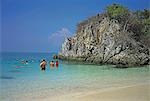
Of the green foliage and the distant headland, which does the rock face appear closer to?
the distant headland

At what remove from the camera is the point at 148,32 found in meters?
23.2

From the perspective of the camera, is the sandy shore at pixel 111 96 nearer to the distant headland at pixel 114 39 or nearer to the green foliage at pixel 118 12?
the distant headland at pixel 114 39

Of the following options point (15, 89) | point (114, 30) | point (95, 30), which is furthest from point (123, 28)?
point (15, 89)

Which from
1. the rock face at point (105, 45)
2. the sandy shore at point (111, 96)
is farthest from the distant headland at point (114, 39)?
the sandy shore at point (111, 96)

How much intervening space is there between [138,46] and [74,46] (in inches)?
250

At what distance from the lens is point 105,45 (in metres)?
21.2

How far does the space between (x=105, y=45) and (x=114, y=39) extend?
0.85 metres

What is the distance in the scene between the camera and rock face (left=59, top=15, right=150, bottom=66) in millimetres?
19953

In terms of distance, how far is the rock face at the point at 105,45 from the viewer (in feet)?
65.5

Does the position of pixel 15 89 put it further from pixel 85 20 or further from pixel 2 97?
pixel 85 20

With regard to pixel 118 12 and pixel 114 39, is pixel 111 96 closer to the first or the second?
pixel 114 39

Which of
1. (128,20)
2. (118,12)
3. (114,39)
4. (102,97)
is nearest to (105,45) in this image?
(114,39)

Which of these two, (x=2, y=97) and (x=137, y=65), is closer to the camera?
(x=2, y=97)

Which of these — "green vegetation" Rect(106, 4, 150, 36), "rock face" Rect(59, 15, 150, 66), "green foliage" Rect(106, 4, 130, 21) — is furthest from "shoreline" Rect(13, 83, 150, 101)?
"green foliage" Rect(106, 4, 130, 21)
